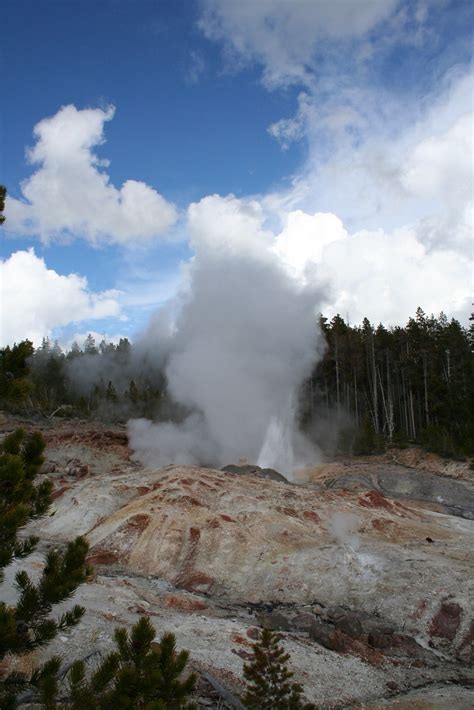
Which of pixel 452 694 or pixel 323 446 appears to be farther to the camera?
pixel 323 446

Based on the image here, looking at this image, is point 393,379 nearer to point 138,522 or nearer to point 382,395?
point 382,395

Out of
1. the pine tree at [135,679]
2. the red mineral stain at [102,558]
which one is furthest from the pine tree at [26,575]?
the red mineral stain at [102,558]

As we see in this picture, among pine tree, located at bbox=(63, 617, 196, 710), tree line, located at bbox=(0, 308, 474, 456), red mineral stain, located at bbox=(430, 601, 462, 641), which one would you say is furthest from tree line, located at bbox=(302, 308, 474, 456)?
pine tree, located at bbox=(63, 617, 196, 710)

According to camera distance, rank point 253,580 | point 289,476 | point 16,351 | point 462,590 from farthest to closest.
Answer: point 289,476, point 253,580, point 462,590, point 16,351

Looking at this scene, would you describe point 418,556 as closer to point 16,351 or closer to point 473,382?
point 16,351

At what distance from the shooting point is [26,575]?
502 cm

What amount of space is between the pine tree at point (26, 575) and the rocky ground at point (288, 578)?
39 cm

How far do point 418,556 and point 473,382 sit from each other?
3249 cm

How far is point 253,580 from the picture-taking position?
14047 mm

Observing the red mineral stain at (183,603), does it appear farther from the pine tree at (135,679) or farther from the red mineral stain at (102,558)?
the pine tree at (135,679)

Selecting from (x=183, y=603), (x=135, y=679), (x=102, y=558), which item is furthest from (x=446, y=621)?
(x=102, y=558)

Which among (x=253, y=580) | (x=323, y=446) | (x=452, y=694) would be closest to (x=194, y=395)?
(x=323, y=446)

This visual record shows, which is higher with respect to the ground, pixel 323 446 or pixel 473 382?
pixel 473 382

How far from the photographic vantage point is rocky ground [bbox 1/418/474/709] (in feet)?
29.4
